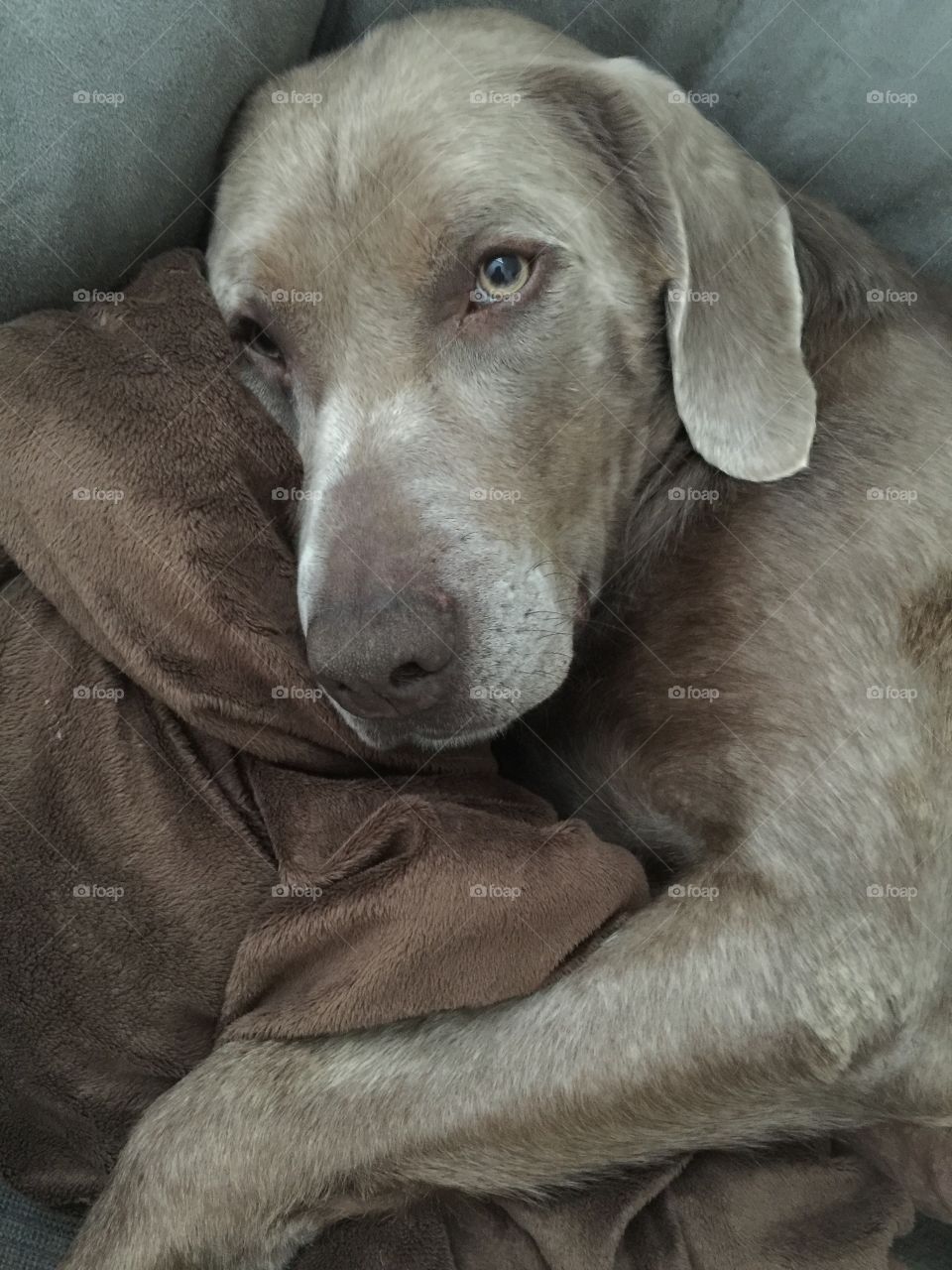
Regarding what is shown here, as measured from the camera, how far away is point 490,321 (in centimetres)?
183

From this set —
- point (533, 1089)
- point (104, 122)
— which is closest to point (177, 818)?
point (533, 1089)

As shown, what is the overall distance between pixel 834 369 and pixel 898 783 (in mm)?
763

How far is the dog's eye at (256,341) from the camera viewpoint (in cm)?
203

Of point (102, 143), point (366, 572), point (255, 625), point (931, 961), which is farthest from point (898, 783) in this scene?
point (102, 143)

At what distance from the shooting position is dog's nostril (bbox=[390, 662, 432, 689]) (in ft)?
5.18

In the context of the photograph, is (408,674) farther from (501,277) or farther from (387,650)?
(501,277)

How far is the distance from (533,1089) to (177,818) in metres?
0.71

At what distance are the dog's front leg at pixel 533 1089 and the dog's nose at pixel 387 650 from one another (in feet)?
1.68

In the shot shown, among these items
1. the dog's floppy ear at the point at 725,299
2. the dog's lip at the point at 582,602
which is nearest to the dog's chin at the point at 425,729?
the dog's lip at the point at 582,602

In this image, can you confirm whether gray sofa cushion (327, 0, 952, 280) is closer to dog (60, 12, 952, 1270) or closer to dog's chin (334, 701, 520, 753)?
dog (60, 12, 952, 1270)

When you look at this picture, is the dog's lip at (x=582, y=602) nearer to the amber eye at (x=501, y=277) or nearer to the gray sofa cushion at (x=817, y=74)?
the amber eye at (x=501, y=277)

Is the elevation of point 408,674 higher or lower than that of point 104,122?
lower

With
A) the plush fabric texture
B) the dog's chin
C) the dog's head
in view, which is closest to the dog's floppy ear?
the dog's head

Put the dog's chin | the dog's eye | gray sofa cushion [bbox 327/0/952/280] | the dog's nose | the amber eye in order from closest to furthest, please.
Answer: the dog's nose → the dog's chin → the amber eye → the dog's eye → gray sofa cushion [bbox 327/0/952/280]
